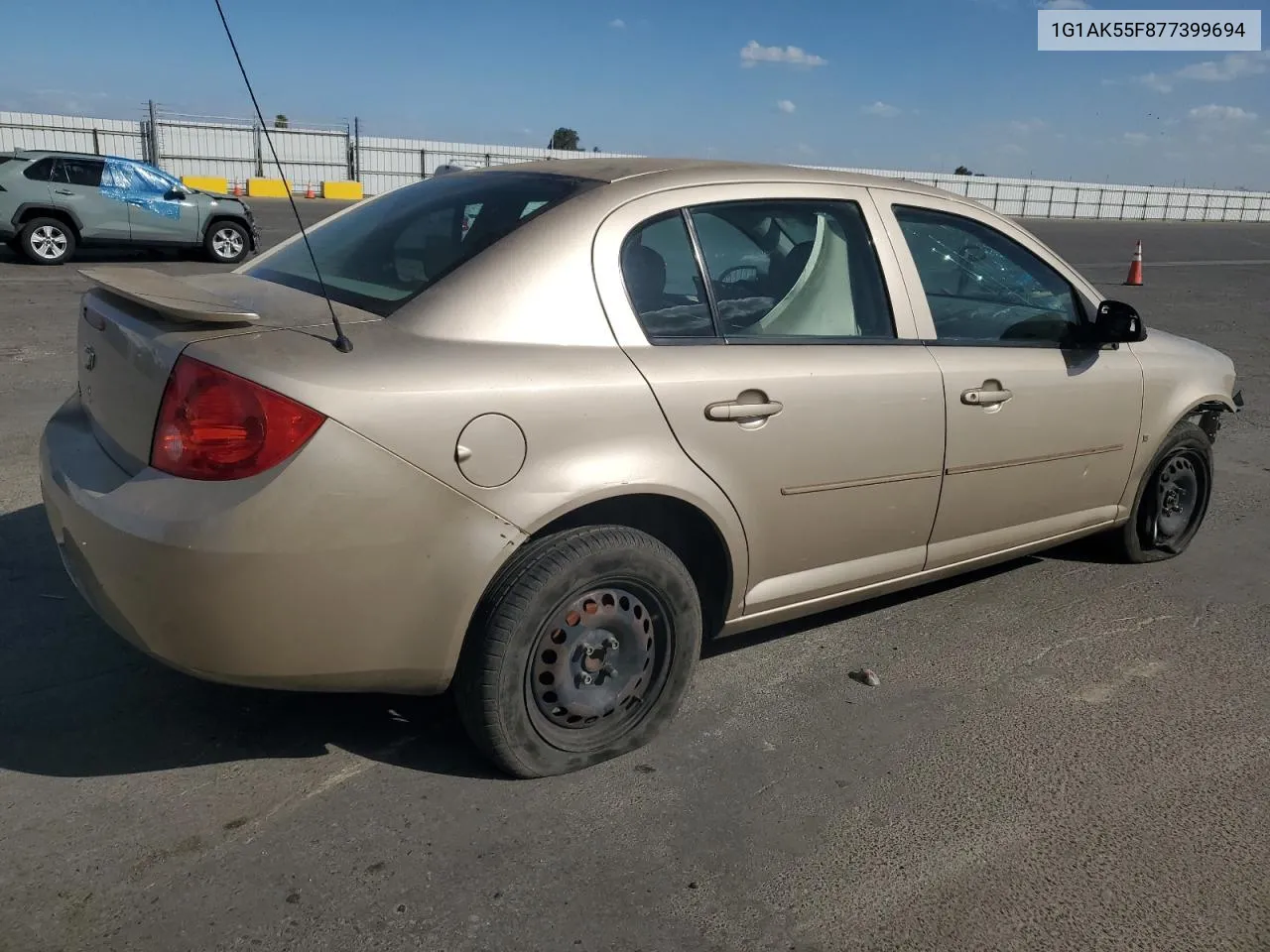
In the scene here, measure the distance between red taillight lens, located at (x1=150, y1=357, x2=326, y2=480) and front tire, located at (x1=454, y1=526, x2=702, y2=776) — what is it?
25.6 inches

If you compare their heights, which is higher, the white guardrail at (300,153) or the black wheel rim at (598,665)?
the white guardrail at (300,153)

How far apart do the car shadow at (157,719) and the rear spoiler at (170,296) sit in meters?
1.22

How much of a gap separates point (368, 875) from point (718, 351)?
5.47 ft

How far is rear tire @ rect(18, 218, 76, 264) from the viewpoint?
14117 mm

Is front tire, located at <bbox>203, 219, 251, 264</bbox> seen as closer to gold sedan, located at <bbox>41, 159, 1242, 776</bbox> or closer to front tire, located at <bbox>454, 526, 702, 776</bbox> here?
gold sedan, located at <bbox>41, 159, 1242, 776</bbox>

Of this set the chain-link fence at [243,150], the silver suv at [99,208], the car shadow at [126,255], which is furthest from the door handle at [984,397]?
the chain-link fence at [243,150]

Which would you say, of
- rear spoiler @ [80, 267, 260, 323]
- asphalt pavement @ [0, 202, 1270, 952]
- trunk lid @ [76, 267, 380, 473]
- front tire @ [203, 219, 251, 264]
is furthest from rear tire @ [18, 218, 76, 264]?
trunk lid @ [76, 267, 380, 473]

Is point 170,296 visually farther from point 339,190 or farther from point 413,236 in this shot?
point 339,190

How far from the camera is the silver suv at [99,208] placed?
551 inches

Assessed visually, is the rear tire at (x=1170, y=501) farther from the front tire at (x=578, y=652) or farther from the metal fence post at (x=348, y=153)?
the metal fence post at (x=348, y=153)

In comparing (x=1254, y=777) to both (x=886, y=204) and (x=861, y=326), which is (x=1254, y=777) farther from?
(x=886, y=204)

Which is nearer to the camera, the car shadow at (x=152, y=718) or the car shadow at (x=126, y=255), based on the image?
the car shadow at (x=152, y=718)

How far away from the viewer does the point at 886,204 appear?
3.68 m

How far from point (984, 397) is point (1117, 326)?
78 centimetres
